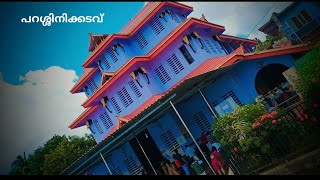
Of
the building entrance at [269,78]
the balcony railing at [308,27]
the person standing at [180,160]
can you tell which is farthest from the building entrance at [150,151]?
the balcony railing at [308,27]

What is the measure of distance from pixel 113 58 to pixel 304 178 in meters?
20.7

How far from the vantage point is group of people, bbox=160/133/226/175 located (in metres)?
11.0

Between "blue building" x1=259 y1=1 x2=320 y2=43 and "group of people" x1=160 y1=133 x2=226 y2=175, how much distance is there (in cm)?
1525

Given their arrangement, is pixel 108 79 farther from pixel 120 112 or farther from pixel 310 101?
pixel 310 101

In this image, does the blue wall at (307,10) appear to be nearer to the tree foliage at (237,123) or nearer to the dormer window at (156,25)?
the dormer window at (156,25)

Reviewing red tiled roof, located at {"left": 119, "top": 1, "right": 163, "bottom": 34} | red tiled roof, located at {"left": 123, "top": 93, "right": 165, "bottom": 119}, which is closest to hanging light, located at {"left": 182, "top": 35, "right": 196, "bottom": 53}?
red tiled roof, located at {"left": 123, "top": 93, "right": 165, "bottom": 119}

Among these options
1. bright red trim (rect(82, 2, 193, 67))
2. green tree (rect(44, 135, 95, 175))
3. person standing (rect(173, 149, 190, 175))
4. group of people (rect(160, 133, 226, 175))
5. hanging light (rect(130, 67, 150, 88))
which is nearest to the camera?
group of people (rect(160, 133, 226, 175))

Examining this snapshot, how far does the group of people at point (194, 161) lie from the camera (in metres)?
11.0

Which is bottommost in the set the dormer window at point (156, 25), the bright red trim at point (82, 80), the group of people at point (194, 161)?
the group of people at point (194, 161)

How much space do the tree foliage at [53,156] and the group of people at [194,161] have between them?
1953cm

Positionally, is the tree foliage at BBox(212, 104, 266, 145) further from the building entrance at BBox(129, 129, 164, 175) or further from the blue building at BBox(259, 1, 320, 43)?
the blue building at BBox(259, 1, 320, 43)

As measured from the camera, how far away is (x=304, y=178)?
1797 mm

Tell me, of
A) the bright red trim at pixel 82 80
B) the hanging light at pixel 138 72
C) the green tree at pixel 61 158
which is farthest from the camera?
the green tree at pixel 61 158

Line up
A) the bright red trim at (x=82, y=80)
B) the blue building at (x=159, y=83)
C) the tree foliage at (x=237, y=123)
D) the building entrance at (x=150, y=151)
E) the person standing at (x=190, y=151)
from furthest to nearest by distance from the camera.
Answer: the bright red trim at (x=82, y=80), the building entrance at (x=150, y=151), the person standing at (x=190, y=151), the blue building at (x=159, y=83), the tree foliage at (x=237, y=123)
